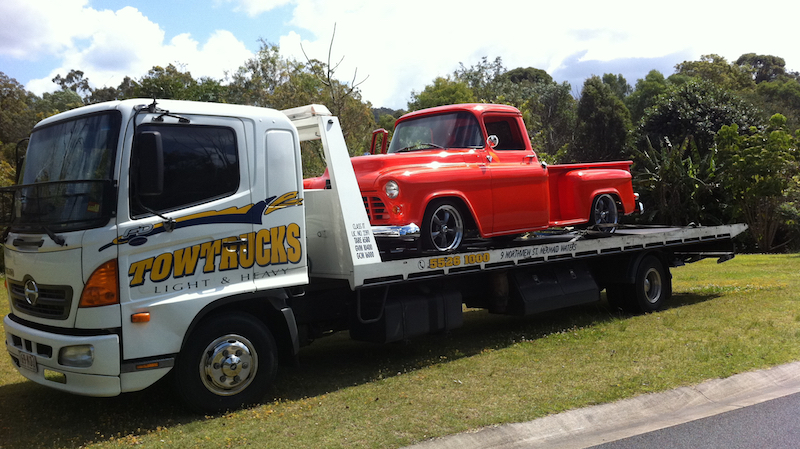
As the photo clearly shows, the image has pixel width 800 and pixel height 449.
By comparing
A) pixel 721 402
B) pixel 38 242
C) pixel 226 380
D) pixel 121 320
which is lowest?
pixel 721 402

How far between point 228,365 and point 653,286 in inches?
291

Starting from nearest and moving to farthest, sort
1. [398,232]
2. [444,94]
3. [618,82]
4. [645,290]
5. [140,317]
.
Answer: [140,317], [398,232], [645,290], [444,94], [618,82]

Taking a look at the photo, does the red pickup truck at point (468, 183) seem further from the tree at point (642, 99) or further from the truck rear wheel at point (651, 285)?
the tree at point (642, 99)

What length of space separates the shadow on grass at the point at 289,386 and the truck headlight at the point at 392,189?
185 cm

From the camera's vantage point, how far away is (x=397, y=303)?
705 cm

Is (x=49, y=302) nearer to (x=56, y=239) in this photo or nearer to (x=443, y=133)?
(x=56, y=239)

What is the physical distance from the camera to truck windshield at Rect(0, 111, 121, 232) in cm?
519

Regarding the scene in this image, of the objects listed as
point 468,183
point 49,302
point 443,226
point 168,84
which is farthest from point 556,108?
point 49,302

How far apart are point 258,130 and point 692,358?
16.6 feet

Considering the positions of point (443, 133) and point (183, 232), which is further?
point (443, 133)

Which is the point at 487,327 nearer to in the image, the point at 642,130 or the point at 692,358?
the point at 692,358

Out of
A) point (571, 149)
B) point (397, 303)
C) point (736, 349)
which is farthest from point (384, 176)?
point (571, 149)

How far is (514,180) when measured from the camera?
835 cm

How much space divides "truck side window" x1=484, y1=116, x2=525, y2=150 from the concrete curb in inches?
149
